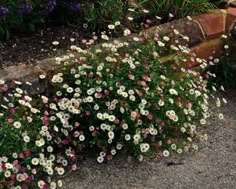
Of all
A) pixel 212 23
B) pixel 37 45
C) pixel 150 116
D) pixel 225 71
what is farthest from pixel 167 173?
pixel 212 23

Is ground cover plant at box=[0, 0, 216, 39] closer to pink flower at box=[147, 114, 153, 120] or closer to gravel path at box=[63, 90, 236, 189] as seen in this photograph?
pink flower at box=[147, 114, 153, 120]

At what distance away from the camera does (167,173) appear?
4152 millimetres

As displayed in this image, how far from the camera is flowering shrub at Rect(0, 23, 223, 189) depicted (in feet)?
12.5

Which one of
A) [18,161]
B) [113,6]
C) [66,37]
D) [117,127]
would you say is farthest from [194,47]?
[18,161]

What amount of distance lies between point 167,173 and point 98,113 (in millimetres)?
575

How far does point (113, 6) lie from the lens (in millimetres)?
4992

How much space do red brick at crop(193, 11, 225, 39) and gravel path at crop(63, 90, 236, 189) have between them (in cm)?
111

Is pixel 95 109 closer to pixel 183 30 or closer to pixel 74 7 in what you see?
pixel 74 7

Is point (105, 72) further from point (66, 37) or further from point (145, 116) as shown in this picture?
point (66, 37)

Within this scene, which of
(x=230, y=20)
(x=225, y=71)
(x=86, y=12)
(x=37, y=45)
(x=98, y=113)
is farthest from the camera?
(x=230, y=20)

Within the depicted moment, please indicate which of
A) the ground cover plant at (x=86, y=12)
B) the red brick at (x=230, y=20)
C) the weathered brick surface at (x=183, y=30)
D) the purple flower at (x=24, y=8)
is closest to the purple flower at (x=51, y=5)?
the ground cover plant at (x=86, y=12)

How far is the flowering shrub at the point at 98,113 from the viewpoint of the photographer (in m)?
3.81

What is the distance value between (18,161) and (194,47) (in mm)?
1988

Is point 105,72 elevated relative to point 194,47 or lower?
elevated
